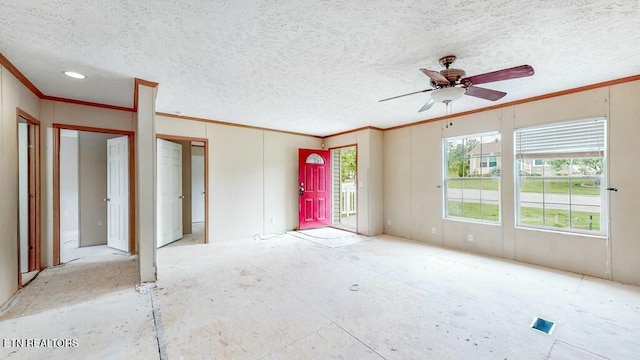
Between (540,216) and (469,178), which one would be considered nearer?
(540,216)

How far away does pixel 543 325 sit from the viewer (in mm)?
2223

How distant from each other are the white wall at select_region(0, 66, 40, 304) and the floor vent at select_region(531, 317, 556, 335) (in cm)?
479

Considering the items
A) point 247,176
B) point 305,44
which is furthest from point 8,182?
point 247,176

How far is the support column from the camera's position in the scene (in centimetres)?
304

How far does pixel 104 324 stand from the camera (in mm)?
2246

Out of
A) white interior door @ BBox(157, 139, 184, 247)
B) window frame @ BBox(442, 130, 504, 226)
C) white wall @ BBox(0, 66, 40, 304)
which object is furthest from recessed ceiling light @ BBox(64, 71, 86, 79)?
window frame @ BBox(442, 130, 504, 226)

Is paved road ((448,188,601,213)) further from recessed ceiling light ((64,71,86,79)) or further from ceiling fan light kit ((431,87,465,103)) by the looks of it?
recessed ceiling light ((64,71,86,79))

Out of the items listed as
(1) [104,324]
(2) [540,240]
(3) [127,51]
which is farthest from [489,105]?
(1) [104,324]

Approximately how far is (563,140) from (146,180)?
536cm

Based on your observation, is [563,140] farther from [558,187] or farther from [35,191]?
[35,191]

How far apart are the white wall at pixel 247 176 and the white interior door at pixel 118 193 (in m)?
0.72

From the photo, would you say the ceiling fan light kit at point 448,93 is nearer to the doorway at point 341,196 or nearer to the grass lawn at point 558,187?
the grass lawn at point 558,187

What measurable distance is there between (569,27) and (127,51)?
366cm

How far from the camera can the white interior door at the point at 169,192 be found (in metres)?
4.66
